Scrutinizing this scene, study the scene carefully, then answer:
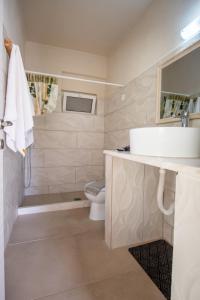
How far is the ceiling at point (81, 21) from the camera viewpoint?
1.81m

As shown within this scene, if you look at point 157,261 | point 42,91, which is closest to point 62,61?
point 42,91

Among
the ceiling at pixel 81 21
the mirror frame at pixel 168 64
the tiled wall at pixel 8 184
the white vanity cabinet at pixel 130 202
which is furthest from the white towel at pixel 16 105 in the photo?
the mirror frame at pixel 168 64

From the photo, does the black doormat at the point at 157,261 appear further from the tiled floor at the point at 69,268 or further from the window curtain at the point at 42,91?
the window curtain at the point at 42,91

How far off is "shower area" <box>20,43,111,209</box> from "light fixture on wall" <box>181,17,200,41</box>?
138cm

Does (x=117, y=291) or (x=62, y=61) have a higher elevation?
(x=62, y=61)

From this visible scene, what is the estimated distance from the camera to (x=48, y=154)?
2711 millimetres

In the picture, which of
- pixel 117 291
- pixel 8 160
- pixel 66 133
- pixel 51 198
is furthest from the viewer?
pixel 66 133

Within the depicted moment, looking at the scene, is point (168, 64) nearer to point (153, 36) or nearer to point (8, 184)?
point (153, 36)

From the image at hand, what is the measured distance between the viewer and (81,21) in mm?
2072

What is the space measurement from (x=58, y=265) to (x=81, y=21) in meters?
2.61

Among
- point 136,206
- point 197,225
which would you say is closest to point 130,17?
point 136,206

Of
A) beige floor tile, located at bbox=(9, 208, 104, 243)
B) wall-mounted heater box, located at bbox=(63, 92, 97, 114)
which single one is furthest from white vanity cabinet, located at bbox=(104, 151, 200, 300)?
wall-mounted heater box, located at bbox=(63, 92, 97, 114)

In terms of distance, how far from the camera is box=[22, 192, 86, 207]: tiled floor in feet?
7.73

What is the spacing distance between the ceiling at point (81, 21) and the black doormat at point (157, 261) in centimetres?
244
